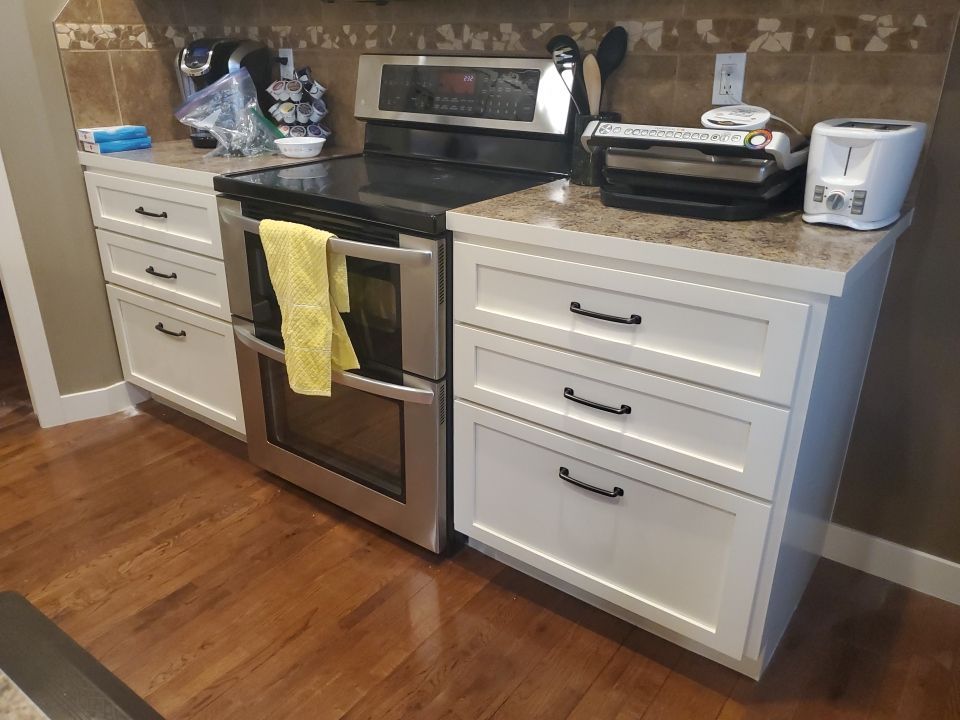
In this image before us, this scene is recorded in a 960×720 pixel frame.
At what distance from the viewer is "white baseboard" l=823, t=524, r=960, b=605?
1675mm

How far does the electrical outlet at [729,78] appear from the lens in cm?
158

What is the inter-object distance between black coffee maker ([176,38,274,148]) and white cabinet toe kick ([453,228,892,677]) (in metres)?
1.23

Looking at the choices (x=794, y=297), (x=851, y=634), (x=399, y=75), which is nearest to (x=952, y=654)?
(x=851, y=634)

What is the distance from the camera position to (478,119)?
1.88 metres

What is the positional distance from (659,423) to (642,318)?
0.64 feet

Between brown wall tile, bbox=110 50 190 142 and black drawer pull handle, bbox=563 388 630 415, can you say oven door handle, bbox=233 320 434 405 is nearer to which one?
black drawer pull handle, bbox=563 388 630 415

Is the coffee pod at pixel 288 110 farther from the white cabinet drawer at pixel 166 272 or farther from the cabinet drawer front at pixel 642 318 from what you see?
the cabinet drawer front at pixel 642 318

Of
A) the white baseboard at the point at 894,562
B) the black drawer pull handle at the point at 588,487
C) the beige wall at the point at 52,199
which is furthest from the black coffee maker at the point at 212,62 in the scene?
the white baseboard at the point at 894,562

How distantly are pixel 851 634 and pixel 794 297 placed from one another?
0.88m

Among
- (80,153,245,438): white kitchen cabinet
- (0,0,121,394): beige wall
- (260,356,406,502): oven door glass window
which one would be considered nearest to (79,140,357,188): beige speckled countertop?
(80,153,245,438): white kitchen cabinet

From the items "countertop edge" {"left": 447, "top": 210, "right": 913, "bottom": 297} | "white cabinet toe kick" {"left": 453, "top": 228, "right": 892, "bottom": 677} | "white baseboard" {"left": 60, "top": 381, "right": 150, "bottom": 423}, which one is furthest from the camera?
"white baseboard" {"left": 60, "top": 381, "right": 150, "bottom": 423}

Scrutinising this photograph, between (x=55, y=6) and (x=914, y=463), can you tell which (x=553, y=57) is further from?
(x=55, y=6)

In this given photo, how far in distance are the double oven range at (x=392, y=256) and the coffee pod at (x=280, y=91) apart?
272mm

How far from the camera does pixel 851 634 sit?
62.5 inches
